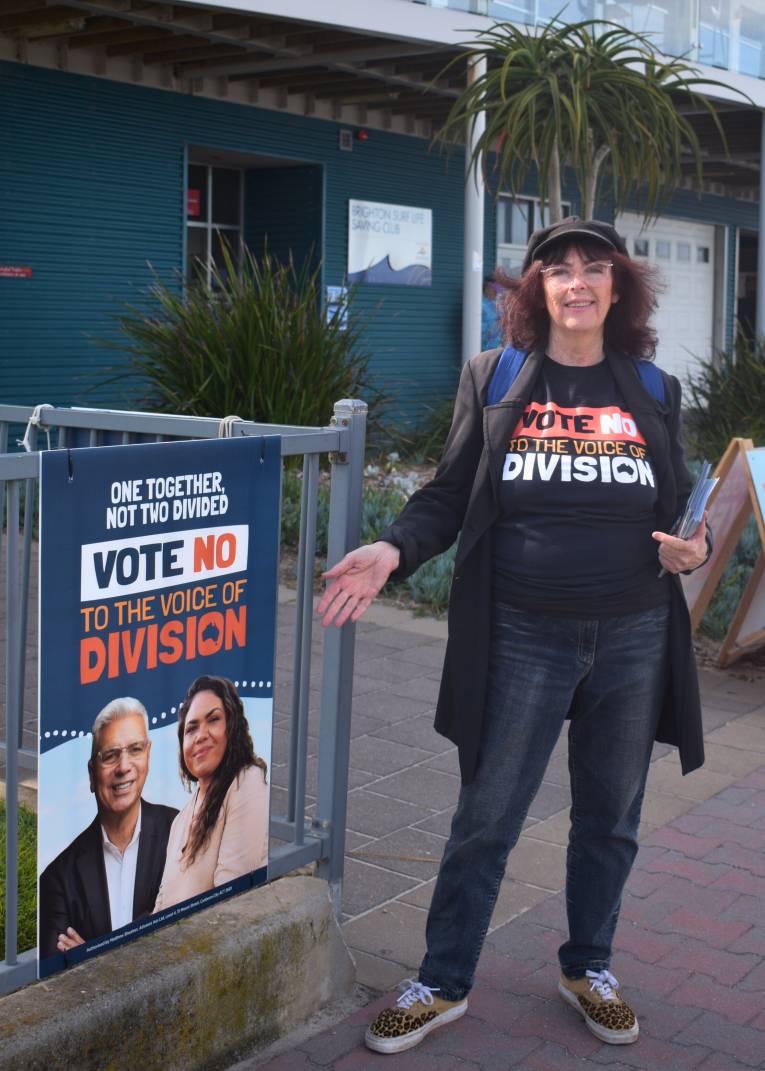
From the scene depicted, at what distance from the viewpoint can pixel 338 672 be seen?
3369mm

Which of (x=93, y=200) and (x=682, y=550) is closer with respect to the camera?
(x=682, y=550)

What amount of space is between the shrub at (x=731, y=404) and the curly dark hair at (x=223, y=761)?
32.7 feet

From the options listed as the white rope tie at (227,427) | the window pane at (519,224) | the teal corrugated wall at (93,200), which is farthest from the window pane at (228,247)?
the white rope tie at (227,427)

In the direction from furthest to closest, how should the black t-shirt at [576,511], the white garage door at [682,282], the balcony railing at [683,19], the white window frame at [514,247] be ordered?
the white garage door at [682,282] < the white window frame at [514,247] < the balcony railing at [683,19] < the black t-shirt at [576,511]

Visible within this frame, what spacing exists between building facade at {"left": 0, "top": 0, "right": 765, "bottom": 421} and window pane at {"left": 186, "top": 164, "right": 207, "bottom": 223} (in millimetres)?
23

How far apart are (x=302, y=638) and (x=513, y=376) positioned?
0.83 m

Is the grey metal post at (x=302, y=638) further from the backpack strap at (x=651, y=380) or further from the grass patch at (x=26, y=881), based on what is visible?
the backpack strap at (x=651, y=380)

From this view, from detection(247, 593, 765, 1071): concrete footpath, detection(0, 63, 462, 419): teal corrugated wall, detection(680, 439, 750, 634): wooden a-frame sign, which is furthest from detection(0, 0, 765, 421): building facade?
detection(247, 593, 765, 1071): concrete footpath

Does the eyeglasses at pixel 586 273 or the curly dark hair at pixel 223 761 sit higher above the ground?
the eyeglasses at pixel 586 273

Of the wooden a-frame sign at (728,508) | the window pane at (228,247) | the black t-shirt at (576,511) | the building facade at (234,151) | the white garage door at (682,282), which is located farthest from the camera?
the white garage door at (682,282)

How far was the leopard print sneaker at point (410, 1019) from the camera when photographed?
3.14m

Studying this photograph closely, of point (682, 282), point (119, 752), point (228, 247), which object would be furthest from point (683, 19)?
point (119, 752)

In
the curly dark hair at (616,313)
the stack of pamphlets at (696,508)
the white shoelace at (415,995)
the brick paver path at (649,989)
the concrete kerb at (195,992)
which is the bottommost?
the brick paver path at (649,989)

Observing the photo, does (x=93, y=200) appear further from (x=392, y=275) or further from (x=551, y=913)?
(x=551, y=913)
